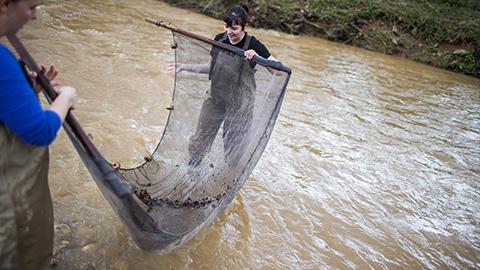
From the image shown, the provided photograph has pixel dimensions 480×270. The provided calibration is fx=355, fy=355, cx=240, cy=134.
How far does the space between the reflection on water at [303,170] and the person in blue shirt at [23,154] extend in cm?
80

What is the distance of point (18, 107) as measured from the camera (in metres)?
1.25

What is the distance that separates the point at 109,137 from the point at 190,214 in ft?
5.81

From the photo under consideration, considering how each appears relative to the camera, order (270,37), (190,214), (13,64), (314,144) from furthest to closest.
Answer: (270,37) < (314,144) < (190,214) < (13,64)

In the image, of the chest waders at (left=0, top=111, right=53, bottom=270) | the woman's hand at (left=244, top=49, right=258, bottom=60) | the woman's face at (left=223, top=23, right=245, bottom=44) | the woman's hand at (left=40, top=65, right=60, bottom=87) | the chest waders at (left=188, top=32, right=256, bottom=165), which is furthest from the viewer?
the woman's face at (left=223, top=23, right=245, bottom=44)

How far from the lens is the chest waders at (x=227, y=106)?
9.05 ft

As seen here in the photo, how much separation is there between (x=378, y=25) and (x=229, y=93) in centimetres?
1221

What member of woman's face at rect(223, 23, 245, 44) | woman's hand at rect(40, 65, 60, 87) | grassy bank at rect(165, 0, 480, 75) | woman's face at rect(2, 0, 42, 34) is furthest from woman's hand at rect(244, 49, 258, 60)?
grassy bank at rect(165, 0, 480, 75)

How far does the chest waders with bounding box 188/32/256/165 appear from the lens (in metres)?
2.76

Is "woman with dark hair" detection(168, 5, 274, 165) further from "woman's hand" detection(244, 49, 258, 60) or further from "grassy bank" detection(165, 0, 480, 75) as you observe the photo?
"grassy bank" detection(165, 0, 480, 75)

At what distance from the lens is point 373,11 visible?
44.0 ft

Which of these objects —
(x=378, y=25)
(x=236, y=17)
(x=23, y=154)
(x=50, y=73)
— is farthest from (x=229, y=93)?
(x=378, y=25)

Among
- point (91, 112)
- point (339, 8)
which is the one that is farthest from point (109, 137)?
point (339, 8)

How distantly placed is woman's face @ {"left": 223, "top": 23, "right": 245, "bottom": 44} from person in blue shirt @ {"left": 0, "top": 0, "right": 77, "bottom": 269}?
1553mm

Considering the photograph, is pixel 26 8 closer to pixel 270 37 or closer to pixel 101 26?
pixel 101 26
